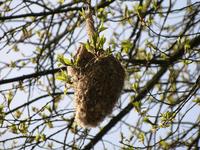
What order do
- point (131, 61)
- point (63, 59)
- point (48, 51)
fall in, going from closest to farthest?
point (63, 59), point (131, 61), point (48, 51)

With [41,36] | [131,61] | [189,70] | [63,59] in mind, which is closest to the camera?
[63,59]

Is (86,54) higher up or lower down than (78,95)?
higher up

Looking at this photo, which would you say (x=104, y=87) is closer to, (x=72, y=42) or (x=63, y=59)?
(x=63, y=59)

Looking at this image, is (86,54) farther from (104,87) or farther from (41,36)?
(41,36)

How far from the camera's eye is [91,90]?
158 centimetres

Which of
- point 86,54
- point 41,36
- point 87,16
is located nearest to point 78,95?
point 86,54

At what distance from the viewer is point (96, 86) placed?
1.57m

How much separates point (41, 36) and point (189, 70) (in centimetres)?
146

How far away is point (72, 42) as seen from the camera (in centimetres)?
271

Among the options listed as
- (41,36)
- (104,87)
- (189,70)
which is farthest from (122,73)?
(189,70)

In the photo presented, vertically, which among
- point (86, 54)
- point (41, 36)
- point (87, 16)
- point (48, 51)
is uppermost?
point (41, 36)

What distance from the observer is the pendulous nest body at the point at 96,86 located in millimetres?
1567

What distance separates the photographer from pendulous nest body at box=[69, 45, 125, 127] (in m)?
1.57

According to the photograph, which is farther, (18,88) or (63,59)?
(18,88)
